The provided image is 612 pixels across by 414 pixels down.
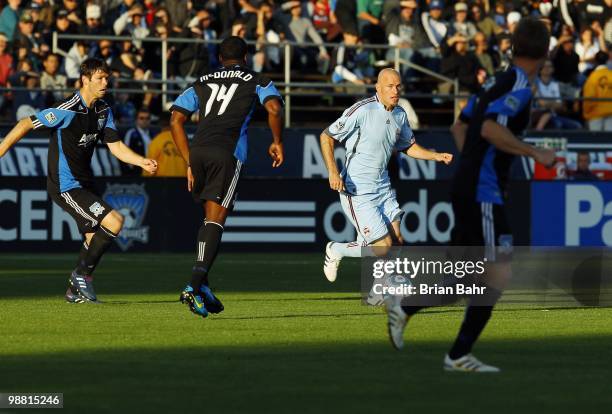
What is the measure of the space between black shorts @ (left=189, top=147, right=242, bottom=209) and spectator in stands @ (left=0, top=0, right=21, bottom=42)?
580 inches

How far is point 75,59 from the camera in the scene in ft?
85.6

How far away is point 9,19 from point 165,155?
4.46 metres

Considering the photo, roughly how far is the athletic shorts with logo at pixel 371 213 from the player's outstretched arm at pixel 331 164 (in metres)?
0.19

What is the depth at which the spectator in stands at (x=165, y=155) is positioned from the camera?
80.8 ft

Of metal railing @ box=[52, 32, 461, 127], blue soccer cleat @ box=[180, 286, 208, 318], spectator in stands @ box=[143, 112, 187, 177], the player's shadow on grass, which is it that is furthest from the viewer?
metal railing @ box=[52, 32, 461, 127]

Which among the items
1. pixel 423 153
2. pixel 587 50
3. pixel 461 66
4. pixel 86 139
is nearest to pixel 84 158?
pixel 86 139

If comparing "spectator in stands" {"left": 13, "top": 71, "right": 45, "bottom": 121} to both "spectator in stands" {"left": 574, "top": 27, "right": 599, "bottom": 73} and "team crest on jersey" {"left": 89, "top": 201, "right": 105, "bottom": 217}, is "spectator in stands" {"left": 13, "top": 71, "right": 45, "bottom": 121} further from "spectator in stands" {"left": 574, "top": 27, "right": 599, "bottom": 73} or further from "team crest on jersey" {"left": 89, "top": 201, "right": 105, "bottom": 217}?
"team crest on jersey" {"left": 89, "top": 201, "right": 105, "bottom": 217}

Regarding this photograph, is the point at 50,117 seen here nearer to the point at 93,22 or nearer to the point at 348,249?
the point at 348,249

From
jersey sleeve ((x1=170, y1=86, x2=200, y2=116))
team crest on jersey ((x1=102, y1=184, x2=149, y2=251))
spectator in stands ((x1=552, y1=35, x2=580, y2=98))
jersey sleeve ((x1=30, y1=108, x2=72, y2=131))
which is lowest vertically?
team crest on jersey ((x1=102, y1=184, x2=149, y2=251))

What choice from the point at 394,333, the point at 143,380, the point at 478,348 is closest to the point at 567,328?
the point at 478,348

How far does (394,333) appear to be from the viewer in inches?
377

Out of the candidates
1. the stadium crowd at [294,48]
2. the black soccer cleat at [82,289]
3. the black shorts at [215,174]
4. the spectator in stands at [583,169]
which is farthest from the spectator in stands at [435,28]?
the black shorts at [215,174]

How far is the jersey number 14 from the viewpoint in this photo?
1287 centimetres

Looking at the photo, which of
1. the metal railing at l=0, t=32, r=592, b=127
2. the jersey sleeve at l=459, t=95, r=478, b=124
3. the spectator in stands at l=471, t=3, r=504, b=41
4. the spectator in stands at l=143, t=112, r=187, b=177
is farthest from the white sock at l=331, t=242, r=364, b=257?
the spectator in stands at l=471, t=3, r=504, b=41
